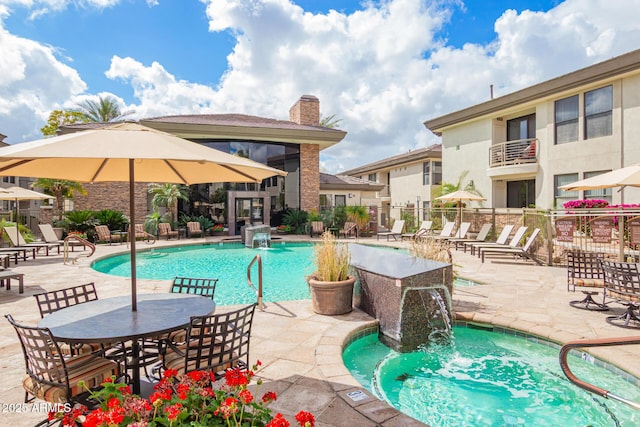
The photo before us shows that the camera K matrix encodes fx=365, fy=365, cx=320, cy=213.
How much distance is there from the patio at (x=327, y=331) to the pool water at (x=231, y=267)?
1.32 m

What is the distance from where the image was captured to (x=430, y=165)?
26578mm

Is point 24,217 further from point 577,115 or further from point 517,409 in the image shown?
point 577,115

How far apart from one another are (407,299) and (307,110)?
815 inches

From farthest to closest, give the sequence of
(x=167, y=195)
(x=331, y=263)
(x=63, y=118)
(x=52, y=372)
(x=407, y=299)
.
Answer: (x=63, y=118) < (x=167, y=195) < (x=331, y=263) < (x=407, y=299) < (x=52, y=372)

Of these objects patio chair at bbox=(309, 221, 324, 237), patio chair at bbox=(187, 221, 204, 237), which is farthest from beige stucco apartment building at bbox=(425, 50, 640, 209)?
patio chair at bbox=(187, 221, 204, 237)

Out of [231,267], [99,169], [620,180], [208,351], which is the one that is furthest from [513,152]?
[208,351]

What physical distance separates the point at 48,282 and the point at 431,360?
8.71 meters

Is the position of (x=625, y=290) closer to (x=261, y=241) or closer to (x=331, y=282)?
(x=331, y=282)

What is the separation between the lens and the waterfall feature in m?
17.0

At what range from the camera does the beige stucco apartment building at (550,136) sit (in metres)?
13.7

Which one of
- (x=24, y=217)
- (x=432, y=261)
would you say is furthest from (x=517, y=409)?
(x=24, y=217)

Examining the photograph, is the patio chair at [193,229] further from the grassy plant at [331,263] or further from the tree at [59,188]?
the grassy plant at [331,263]

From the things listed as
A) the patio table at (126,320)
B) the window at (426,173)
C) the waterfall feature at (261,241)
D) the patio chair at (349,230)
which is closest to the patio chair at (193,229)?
the waterfall feature at (261,241)

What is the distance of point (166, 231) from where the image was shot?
18297mm
